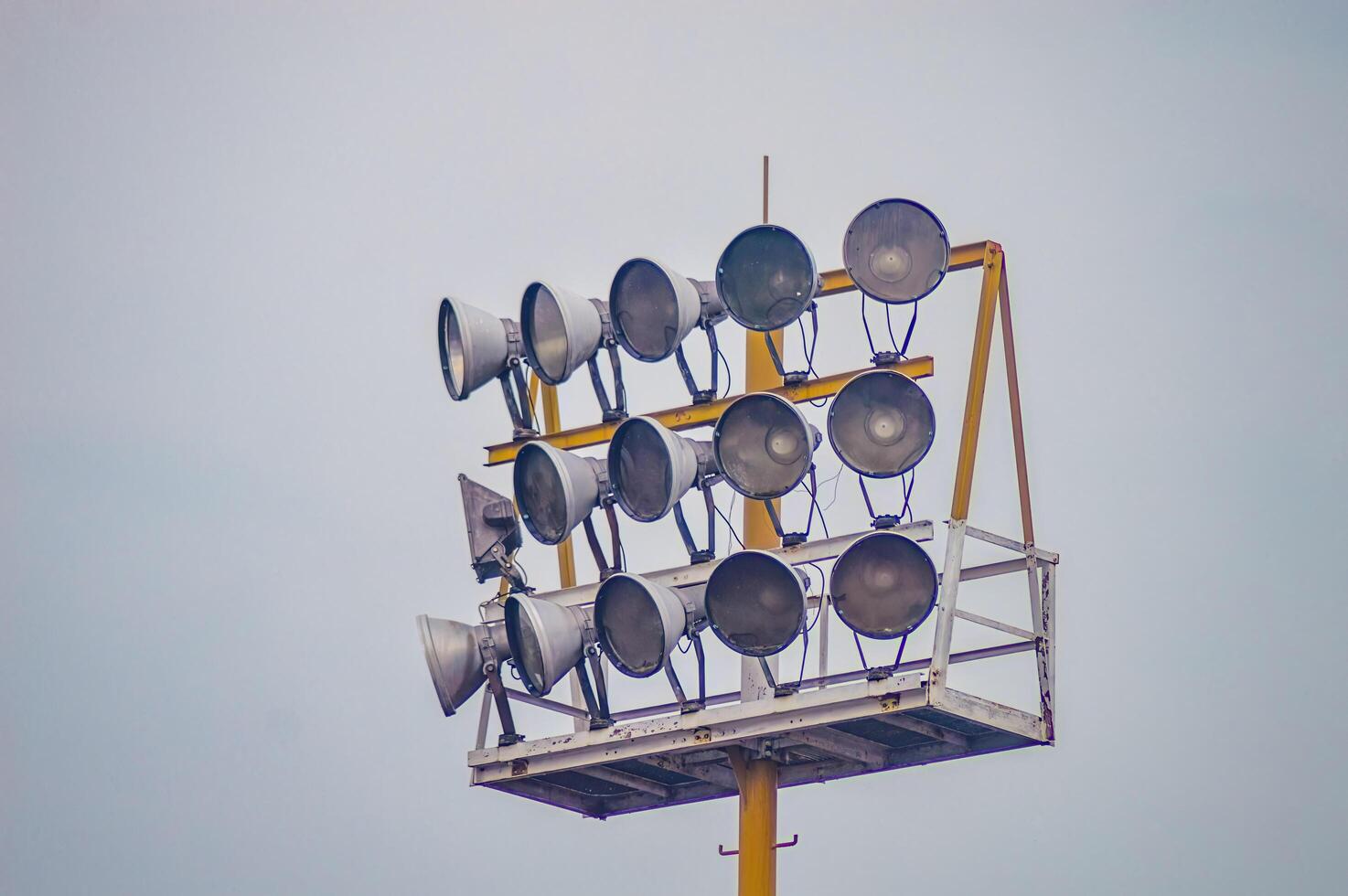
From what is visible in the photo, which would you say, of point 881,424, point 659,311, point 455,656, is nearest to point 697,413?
point 659,311

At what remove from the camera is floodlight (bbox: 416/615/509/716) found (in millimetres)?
19750

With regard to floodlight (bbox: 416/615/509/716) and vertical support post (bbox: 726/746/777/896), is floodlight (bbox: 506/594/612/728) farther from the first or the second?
vertical support post (bbox: 726/746/777/896)

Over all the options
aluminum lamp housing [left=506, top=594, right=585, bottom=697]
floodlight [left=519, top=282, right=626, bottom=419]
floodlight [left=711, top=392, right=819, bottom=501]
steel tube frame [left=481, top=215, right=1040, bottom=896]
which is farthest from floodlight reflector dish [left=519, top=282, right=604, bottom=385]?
aluminum lamp housing [left=506, top=594, right=585, bottom=697]

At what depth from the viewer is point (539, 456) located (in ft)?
64.2

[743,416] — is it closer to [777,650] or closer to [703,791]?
[777,650]

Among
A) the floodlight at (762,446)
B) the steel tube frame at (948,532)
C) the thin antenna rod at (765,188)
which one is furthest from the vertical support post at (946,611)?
the thin antenna rod at (765,188)

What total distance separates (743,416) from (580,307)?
1.95 metres

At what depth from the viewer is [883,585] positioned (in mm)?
18531

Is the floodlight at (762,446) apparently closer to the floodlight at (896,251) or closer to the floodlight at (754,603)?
the floodlight at (754,603)

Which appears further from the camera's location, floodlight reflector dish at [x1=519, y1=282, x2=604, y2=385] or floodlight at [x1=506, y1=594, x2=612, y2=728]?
floodlight reflector dish at [x1=519, y1=282, x2=604, y2=385]

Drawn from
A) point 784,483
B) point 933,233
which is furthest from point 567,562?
point 933,233

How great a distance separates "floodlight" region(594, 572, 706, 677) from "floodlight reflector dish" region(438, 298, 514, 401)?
2.47 metres

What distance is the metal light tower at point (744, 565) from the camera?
733 inches

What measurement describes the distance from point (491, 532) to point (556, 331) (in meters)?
1.86
